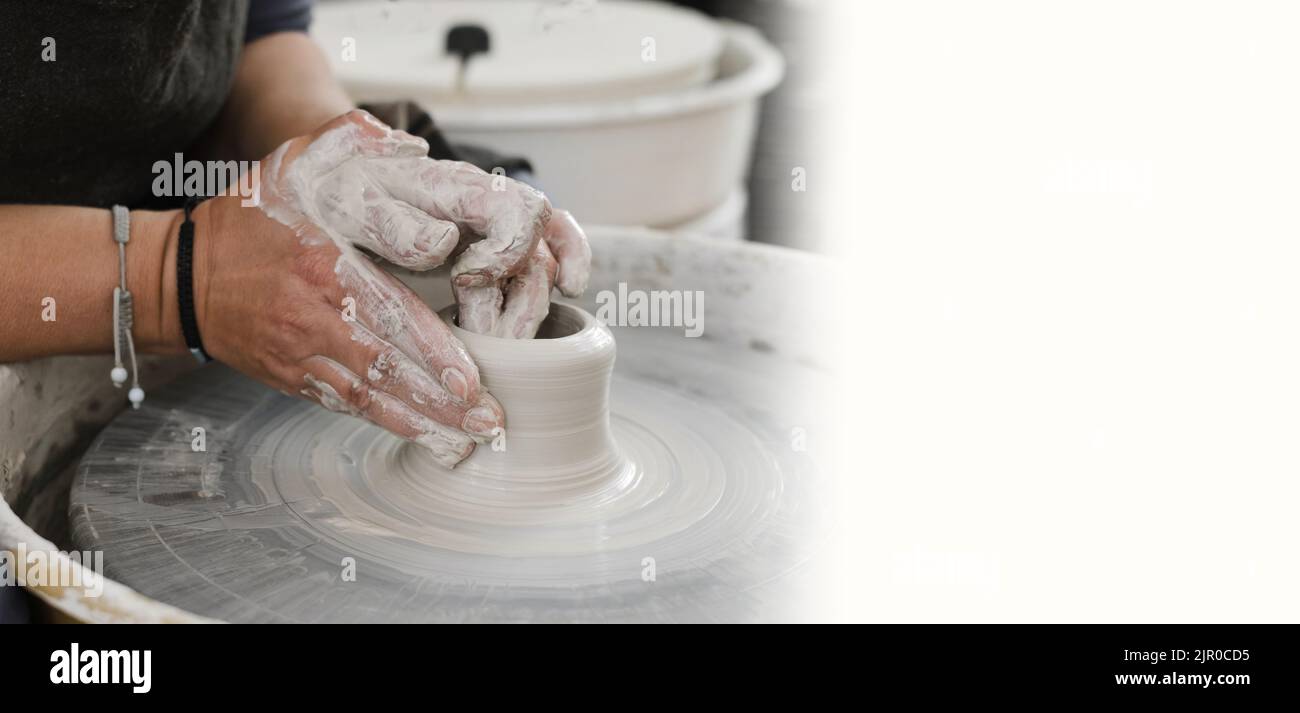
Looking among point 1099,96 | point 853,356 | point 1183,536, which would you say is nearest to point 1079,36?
point 1099,96

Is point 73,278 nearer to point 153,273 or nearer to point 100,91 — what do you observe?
point 153,273

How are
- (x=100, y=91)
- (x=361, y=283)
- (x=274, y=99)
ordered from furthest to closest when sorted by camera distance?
(x=274, y=99) < (x=100, y=91) < (x=361, y=283)

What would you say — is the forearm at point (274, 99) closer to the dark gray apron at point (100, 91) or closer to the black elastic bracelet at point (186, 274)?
the dark gray apron at point (100, 91)

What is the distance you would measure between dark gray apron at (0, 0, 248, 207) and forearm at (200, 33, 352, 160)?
15 centimetres

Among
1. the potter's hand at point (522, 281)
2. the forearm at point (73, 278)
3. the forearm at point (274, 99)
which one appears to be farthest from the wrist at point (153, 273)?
the forearm at point (274, 99)

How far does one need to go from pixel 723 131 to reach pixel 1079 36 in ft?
4.90

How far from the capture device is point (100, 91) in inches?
46.3

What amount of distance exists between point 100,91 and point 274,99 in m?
0.41

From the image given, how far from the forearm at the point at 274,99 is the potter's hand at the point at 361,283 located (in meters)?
0.50

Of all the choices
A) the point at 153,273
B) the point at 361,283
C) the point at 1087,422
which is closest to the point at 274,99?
the point at 153,273

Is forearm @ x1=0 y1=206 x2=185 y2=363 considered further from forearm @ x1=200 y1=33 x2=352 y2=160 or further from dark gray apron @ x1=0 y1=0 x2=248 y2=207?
forearm @ x1=200 y1=33 x2=352 y2=160

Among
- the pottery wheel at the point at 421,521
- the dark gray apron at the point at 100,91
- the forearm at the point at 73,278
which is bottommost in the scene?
the pottery wheel at the point at 421,521

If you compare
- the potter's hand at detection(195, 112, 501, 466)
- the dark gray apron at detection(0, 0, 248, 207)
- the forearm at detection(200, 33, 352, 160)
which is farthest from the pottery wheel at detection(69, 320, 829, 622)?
the forearm at detection(200, 33, 352, 160)

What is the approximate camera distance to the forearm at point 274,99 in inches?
60.9
